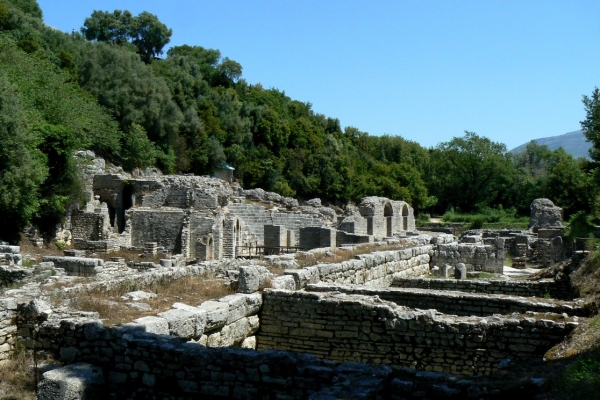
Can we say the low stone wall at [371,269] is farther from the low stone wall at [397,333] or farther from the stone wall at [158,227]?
the stone wall at [158,227]

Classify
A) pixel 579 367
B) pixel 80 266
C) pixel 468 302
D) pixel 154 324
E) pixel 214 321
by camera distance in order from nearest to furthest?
pixel 579 367 → pixel 154 324 → pixel 214 321 → pixel 468 302 → pixel 80 266

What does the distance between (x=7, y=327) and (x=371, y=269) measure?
8610 mm

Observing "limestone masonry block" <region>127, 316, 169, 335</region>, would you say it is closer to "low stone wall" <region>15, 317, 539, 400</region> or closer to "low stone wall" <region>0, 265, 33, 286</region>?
"low stone wall" <region>15, 317, 539, 400</region>

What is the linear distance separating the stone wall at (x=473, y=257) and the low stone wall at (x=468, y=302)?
8449mm

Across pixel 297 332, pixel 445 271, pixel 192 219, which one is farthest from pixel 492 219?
pixel 297 332

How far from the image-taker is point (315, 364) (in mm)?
5285

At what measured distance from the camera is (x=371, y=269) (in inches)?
530

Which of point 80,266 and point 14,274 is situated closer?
point 14,274

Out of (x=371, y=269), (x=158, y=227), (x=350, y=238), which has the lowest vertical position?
(x=371, y=269)

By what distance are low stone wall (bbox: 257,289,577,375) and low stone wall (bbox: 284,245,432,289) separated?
1520 millimetres

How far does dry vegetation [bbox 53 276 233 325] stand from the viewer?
22.4ft

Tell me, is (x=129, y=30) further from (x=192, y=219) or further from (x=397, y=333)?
(x=397, y=333)

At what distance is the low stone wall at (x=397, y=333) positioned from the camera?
7.38m

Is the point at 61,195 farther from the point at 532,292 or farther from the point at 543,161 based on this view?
the point at 543,161
